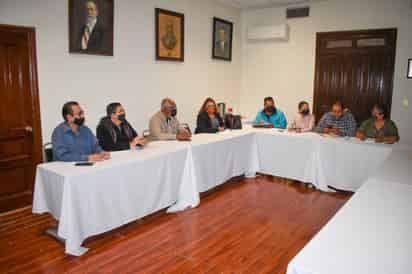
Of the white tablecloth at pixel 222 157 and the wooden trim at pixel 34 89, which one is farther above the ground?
Result: the wooden trim at pixel 34 89

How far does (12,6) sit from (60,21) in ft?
1.61

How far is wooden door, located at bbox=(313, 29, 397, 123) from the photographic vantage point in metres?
5.38

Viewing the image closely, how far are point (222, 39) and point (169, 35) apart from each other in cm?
140

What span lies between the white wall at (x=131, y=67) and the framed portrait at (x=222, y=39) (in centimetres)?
10

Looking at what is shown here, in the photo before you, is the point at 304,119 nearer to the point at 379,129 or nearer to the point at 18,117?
the point at 379,129

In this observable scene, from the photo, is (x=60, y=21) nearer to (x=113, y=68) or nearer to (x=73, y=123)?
(x=113, y=68)

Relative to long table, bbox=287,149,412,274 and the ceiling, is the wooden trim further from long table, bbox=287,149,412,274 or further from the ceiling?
the ceiling

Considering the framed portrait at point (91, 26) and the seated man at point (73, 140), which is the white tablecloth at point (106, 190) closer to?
the seated man at point (73, 140)

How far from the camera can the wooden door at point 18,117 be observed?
353cm

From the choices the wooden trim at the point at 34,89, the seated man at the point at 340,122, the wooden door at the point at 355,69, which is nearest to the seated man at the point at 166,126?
the wooden trim at the point at 34,89

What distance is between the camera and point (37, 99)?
12.1 ft

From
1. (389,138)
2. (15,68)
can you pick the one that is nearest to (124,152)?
(15,68)

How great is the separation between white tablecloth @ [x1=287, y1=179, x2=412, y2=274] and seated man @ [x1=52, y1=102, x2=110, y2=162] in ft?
6.90

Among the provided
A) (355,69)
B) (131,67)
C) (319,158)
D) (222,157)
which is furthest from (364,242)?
(355,69)
